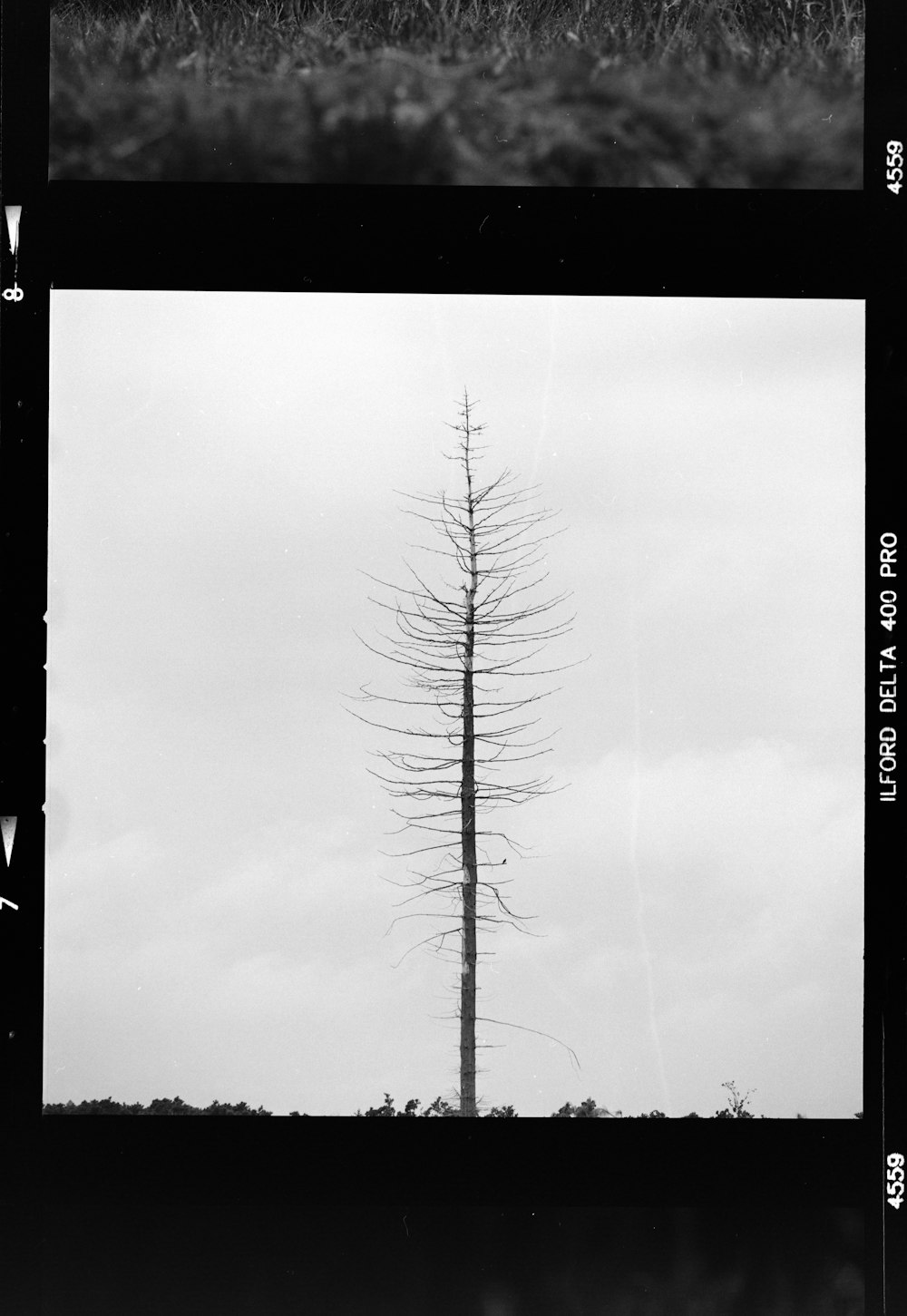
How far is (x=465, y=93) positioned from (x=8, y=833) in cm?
244

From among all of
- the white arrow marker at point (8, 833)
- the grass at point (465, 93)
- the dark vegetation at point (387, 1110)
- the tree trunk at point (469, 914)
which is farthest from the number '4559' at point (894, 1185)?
the grass at point (465, 93)

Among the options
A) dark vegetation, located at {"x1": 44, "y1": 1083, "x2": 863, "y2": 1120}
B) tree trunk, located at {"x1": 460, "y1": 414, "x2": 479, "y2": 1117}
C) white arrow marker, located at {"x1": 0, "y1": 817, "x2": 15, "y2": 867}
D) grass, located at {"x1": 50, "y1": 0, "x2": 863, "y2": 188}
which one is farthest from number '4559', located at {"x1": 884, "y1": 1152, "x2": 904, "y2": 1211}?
grass, located at {"x1": 50, "y1": 0, "x2": 863, "y2": 188}

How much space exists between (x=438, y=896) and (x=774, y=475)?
152cm

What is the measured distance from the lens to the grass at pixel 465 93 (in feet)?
11.5

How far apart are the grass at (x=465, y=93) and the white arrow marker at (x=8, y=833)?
1.83 meters

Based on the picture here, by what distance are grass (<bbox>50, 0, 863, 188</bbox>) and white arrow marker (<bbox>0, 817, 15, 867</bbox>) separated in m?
1.83

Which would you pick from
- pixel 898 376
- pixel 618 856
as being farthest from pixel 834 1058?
pixel 898 376

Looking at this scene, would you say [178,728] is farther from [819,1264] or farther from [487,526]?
[819,1264]

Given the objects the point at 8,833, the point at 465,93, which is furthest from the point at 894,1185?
the point at 465,93

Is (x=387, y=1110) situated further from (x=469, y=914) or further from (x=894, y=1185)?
(x=894, y=1185)

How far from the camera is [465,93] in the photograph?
11.5 feet

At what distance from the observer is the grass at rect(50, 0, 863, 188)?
3506mm

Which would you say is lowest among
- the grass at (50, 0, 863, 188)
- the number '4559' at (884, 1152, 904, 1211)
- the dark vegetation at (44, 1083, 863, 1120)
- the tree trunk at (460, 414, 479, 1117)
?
the number '4559' at (884, 1152, 904, 1211)

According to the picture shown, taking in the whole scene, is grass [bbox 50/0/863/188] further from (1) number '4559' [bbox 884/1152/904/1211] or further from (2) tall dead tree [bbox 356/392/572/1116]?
(1) number '4559' [bbox 884/1152/904/1211]
